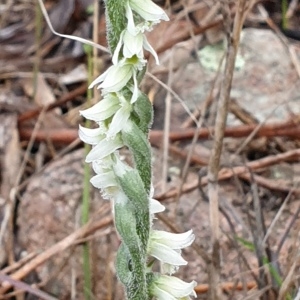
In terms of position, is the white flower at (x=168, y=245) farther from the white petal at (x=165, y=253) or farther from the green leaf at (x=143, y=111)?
the green leaf at (x=143, y=111)

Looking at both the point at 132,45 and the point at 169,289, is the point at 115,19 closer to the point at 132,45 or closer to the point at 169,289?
the point at 132,45

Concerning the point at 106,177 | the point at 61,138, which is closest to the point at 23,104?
the point at 61,138

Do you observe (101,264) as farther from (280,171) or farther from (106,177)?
(106,177)

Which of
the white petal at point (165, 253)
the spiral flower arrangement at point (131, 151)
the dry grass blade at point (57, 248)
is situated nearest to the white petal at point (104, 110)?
the spiral flower arrangement at point (131, 151)

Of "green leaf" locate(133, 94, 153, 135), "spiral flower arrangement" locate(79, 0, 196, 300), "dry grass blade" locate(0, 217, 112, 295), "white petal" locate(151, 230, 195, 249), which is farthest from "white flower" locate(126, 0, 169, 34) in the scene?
"dry grass blade" locate(0, 217, 112, 295)

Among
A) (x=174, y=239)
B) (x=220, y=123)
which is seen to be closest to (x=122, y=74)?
(x=174, y=239)

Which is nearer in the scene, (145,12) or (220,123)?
(145,12)
